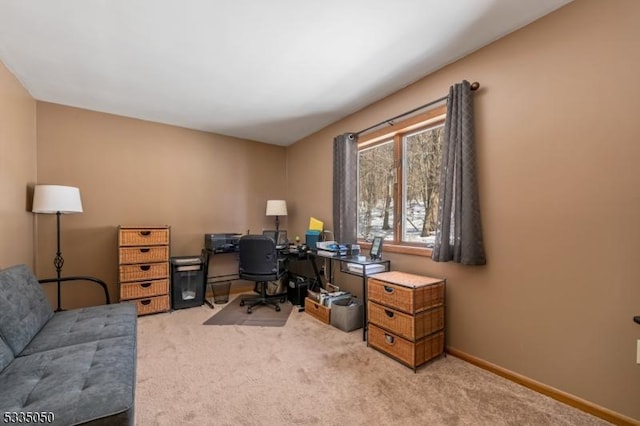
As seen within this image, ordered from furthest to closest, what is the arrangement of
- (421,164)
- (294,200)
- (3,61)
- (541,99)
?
1. (294,200)
2. (421,164)
3. (3,61)
4. (541,99)

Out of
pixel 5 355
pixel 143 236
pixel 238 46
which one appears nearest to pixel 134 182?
pixel 143 236

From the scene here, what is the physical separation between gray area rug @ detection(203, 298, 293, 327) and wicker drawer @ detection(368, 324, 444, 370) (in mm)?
1089

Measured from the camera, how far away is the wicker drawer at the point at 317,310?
2979 mm

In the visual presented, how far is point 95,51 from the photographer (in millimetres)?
2174

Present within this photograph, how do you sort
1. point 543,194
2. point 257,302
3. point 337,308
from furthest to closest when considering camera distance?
point 257,302, point 337,308, point 543,194

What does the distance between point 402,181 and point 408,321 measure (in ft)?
4.68

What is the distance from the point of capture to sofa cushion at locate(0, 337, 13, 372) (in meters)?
1.32

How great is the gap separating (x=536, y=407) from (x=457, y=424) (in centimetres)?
56

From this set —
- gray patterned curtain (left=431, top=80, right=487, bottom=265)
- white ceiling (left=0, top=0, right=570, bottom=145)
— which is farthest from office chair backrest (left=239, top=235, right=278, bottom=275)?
gray patterned curtain (left=431, top=80, right=487, bottom=265)

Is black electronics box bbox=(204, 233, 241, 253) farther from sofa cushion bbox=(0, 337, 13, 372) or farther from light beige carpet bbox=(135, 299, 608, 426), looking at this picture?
sofa cushion bbox=(0, 337, 13, 372)

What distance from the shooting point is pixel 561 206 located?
1.73m

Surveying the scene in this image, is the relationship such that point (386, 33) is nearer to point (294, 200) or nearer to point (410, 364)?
point (410, 364)

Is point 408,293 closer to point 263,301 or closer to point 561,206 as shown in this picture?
point 561,206

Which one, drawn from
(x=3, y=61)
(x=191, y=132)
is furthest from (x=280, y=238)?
(x=3, y=61)
